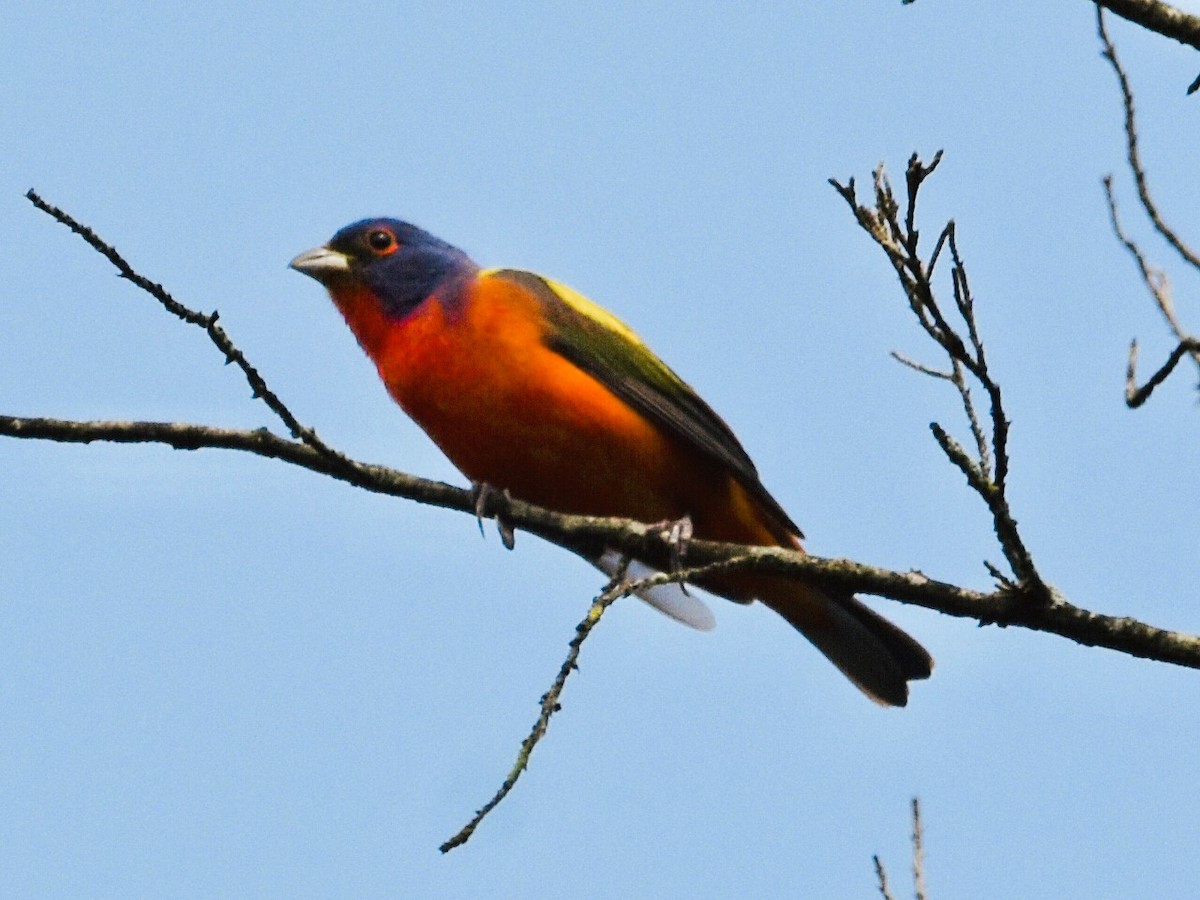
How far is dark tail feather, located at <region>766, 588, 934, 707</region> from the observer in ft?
20.7

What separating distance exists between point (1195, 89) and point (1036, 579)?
1.22 m

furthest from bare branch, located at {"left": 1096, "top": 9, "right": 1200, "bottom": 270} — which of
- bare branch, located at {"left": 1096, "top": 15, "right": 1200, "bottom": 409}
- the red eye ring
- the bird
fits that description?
the red eye ring

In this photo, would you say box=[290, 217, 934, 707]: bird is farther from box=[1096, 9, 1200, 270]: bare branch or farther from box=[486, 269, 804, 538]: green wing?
box=[1096, 9, 1200, 270]: bare branch

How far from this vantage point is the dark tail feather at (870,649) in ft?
20.7

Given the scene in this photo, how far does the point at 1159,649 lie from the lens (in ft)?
12.6

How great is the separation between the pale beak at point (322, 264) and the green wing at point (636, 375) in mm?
728

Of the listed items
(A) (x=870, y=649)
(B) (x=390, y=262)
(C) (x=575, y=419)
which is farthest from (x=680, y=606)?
(B) (x=390, y=262)

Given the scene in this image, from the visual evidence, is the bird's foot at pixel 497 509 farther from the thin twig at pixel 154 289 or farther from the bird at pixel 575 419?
the thin twig at pixel 154 289

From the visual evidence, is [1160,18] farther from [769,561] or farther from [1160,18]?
[769,561]

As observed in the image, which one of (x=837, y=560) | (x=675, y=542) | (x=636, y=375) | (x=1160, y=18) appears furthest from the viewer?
(x=636, y=375)

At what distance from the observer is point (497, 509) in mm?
5211

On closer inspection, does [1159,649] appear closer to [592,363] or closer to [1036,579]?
[1036,579]

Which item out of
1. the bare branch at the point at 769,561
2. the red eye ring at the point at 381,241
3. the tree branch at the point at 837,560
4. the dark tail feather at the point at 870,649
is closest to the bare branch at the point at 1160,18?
the tree branch at the point at 837,560

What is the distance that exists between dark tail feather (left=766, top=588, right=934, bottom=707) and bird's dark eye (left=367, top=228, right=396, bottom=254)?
236cm
